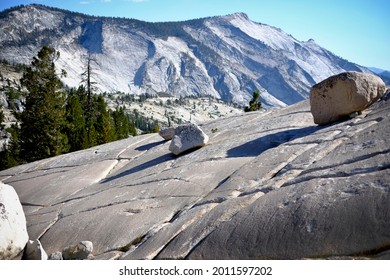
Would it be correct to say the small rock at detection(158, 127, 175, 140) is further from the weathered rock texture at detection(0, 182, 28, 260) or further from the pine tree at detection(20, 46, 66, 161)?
the pine tree at detection(20, 46, 66, 161)

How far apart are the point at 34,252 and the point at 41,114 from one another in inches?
935

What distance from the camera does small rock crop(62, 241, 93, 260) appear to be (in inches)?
304

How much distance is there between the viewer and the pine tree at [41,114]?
96.7ft

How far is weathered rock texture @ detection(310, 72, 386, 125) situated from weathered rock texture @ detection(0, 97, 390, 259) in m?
0.45

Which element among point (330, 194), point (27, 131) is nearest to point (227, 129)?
point (330, 194)

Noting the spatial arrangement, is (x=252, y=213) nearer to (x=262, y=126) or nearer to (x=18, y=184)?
(x=262, y=126)

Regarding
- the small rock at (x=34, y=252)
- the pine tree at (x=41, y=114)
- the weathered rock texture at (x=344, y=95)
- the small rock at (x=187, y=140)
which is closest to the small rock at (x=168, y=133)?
the small rock at (x=187, y=140)

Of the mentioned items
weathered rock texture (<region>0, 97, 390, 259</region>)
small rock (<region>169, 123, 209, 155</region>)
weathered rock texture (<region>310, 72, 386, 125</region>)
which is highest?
weathered rock texture (<region>310, 72, 386, 125</region>)

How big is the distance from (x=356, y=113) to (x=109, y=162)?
8.98 meters

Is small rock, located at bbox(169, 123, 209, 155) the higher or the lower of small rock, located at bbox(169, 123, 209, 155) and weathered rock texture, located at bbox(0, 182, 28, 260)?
the higher

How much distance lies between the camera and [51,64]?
100 feet

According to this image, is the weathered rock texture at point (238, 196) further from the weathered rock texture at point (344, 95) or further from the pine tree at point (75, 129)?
the pine tree at point (75, 129)

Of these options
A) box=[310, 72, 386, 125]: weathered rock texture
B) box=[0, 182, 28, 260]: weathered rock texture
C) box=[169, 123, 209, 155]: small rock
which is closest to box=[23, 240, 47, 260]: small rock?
box=[0, 182, 28, 260]: weathered rock texture

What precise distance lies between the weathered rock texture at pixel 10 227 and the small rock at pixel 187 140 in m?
5.27
